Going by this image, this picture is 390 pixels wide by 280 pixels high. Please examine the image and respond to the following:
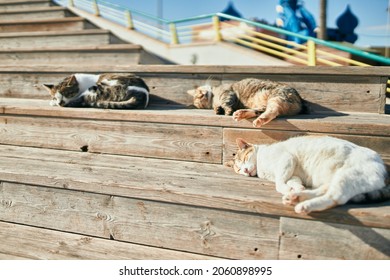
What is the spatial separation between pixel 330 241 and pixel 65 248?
1.41 meters

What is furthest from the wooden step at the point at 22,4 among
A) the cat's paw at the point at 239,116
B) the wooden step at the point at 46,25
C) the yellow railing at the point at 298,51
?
the cat's paw at the point at 239,116

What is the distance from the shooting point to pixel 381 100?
7.06 ft

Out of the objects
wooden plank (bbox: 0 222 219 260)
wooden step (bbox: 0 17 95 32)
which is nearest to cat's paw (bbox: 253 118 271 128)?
wooden plank (bbox: 0 222 219 260)

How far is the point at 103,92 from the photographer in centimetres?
254

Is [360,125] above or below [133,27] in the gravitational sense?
below

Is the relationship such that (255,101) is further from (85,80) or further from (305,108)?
(85,80)

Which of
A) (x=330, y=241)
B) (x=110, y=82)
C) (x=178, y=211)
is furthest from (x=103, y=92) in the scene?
(x=330, y=241)

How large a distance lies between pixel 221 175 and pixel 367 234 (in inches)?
30.8

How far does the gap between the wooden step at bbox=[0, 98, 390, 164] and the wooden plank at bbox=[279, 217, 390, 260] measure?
59 centimetres

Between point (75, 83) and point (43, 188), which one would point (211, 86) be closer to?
point (75, 83)

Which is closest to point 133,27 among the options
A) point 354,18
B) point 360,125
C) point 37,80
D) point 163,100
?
point 37,80

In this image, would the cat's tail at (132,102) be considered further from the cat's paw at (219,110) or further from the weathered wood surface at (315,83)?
the cat's paw at (219,110)

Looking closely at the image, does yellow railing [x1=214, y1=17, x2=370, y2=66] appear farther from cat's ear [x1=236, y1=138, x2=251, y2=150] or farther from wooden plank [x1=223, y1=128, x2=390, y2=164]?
cat's ear [x1=236, y1=138, x2=251, y2=150]

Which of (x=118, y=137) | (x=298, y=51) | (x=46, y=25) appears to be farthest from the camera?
(x=298, y=51)
